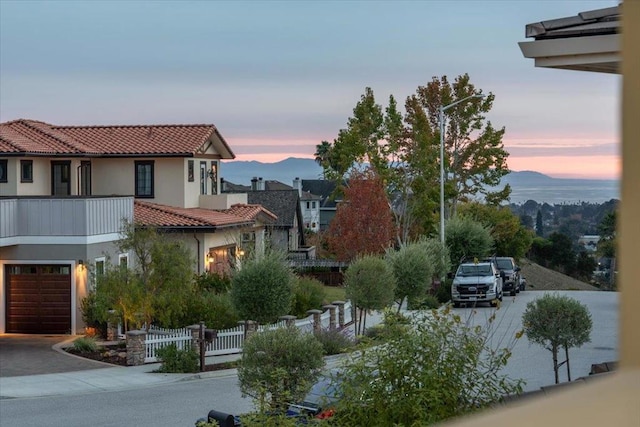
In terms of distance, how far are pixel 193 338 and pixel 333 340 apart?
3.66 metres

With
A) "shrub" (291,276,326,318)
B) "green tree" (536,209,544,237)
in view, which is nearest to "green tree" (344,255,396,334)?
"shrub" (291,276,326,318)

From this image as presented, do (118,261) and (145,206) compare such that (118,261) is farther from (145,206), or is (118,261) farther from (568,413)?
(568,413)

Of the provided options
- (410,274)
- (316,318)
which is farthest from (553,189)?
(316,318)

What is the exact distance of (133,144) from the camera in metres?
40.8

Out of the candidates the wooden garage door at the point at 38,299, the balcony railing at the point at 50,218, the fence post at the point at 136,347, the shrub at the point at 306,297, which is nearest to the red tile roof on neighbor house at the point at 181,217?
the balcony railing at the point at 50,218

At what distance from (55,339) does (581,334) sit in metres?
15.6

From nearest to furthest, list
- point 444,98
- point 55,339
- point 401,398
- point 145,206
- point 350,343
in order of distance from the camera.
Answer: point 401,398
point 350,343
point 55,339
point 145,206
point 444,98

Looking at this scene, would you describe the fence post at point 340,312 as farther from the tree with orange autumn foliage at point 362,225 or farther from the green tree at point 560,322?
the tree with orange autumn foliage at point 362,225

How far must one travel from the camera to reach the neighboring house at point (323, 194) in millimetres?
106062

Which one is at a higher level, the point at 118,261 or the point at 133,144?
the point at 133,144

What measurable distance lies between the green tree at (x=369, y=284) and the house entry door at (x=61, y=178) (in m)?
12.6

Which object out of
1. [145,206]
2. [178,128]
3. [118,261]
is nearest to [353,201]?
[178,128]

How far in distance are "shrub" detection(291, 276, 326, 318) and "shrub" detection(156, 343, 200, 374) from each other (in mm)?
6359

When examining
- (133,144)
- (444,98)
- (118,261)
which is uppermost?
(444,98)
